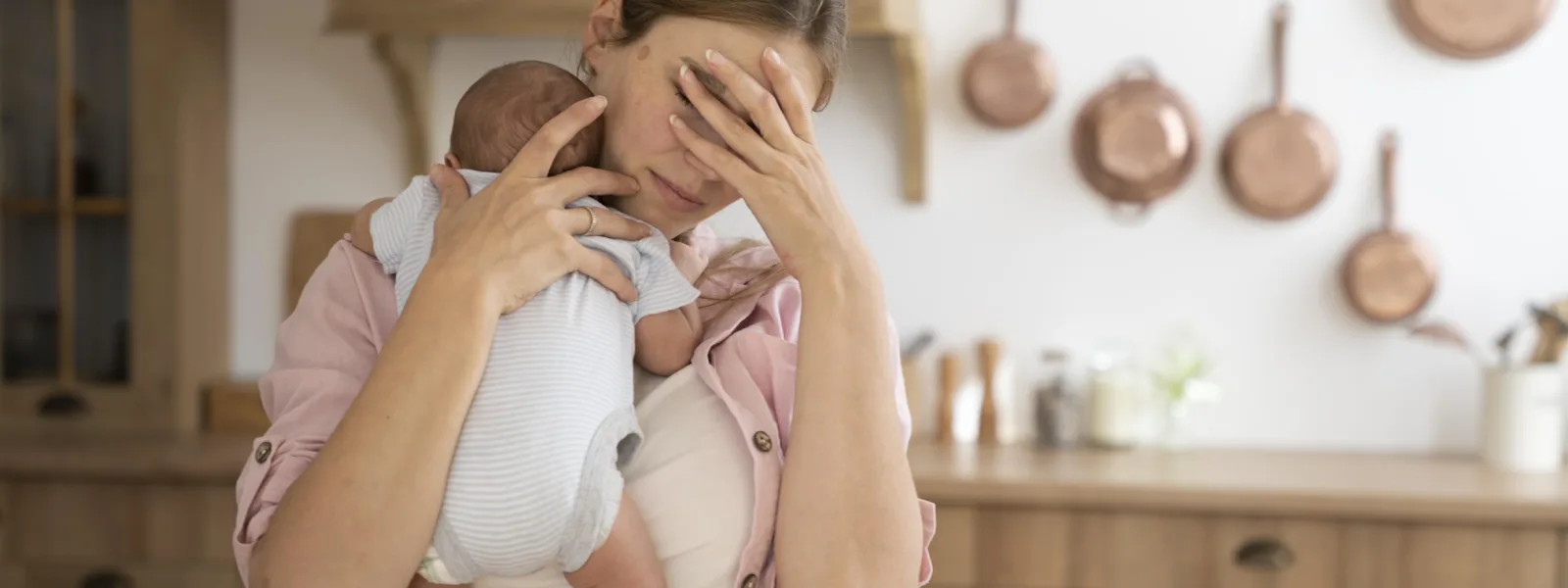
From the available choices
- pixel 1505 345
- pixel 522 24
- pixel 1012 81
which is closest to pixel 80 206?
pixel 522 24

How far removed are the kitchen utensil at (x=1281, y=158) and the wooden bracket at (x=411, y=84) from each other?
1.69 meters

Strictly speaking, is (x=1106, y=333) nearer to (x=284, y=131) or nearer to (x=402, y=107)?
(x=402, y=107)

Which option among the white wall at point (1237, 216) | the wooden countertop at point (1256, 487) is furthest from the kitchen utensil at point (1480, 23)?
the wooden countertop at point (1256, 487)

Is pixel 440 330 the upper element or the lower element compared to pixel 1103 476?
upper

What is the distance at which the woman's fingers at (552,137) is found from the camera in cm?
106

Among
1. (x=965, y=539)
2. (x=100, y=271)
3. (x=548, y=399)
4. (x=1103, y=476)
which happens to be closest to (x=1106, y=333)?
(x=1103, y=476)

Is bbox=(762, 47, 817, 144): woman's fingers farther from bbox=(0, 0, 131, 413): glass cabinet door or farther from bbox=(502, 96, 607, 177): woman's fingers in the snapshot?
bbox=(0, 0, 131, 413): glass cabinet door

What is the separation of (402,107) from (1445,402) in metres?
2.27

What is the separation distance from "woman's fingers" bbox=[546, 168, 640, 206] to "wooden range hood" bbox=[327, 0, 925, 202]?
4.28ft

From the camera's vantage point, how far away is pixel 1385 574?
7.20 feet

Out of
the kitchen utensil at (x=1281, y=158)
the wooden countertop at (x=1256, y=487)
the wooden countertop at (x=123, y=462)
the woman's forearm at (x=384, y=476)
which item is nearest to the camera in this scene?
the woman's forearm at (x=384, y=476)

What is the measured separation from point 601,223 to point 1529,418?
208 centimetres

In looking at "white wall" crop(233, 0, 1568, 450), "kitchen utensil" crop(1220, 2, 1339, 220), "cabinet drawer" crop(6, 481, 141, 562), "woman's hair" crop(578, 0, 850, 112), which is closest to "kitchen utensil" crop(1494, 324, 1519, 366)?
"white wall" crop(233, 0, 1568, 450)

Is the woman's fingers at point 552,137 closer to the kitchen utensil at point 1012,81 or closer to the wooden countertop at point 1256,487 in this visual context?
the wooden countertop at point 1256,487
